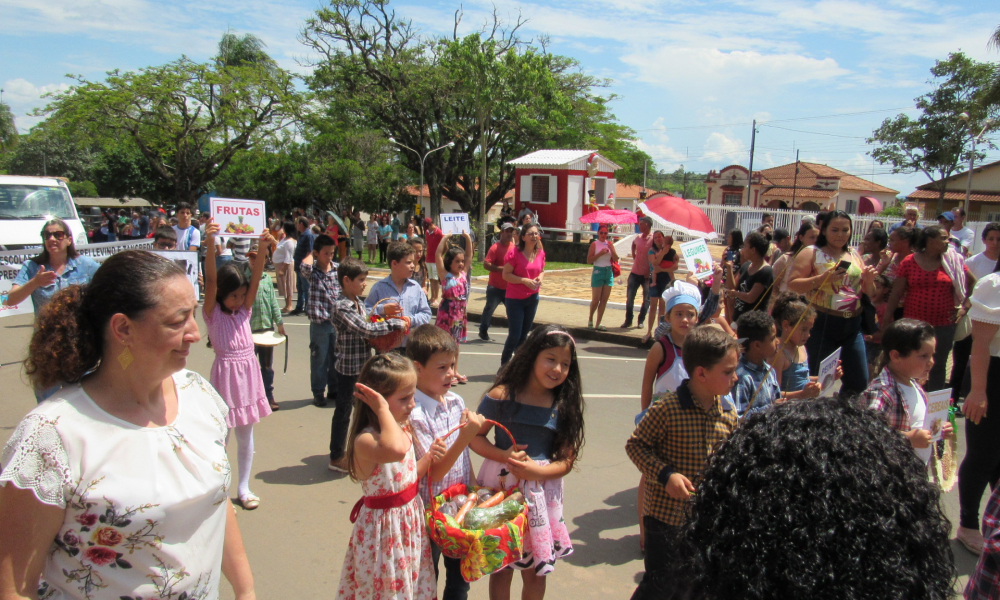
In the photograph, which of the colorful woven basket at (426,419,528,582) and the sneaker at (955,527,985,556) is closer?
the colorful woven basket at (426,419,528,582)

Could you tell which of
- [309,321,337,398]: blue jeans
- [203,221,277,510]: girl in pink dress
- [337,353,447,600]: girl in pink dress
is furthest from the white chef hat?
[309,321,337,398]: blue jeans

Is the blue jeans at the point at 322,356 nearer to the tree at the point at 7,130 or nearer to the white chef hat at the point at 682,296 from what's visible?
the white chef hat at the point at 682,296

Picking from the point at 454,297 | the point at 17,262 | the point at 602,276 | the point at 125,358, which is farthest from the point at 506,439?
the point at 602,276

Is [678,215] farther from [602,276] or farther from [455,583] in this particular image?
[455,583]

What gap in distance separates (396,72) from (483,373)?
89.6 feet

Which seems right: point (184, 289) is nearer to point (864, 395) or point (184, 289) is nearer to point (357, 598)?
point (357, 598)

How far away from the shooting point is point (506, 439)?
306 centimetres

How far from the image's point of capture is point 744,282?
7.20 metres

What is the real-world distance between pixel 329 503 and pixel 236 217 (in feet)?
11.8

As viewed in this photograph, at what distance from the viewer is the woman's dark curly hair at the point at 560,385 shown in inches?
123

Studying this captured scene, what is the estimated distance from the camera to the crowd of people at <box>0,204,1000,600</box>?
3.94 ft

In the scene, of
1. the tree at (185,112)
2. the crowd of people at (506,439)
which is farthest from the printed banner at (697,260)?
the tree at (185,112)

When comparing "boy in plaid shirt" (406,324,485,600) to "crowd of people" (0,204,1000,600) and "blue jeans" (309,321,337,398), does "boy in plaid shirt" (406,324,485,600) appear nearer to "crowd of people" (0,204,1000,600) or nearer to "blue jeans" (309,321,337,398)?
"crowd of people" (0,204,1000,600)

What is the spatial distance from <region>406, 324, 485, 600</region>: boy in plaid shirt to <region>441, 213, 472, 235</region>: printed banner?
9.46 meters
